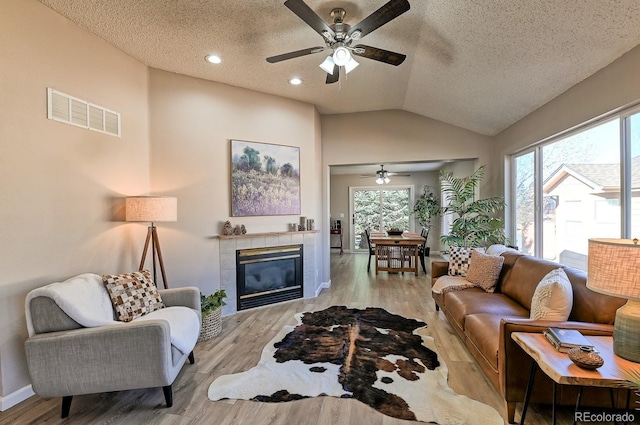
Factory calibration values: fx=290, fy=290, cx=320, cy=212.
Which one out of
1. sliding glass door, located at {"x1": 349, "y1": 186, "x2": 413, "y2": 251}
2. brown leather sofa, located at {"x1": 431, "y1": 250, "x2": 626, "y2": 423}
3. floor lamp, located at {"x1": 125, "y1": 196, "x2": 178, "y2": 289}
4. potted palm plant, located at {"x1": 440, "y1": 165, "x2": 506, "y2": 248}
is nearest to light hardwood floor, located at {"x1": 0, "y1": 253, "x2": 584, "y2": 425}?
brown leather sofa, located at {"x1": 431, "y1": 250, "x2": 626, "y2": 423}

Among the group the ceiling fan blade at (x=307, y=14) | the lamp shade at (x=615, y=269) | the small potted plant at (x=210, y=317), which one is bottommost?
the small potted plant at (x=210, y=317)

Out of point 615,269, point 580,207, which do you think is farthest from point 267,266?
point 580,207

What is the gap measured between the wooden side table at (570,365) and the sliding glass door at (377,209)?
7146mm

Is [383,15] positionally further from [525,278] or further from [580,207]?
[580,207]

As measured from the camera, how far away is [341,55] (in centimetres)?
227

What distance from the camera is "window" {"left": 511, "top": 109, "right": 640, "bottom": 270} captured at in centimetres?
235

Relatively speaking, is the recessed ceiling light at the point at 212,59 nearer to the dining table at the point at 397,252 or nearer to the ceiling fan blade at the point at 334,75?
the ceiling fan blade at the point at 334,75

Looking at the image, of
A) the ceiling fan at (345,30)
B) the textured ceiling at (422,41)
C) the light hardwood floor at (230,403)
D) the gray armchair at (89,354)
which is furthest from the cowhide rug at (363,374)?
the textured ceiling at (422,41)

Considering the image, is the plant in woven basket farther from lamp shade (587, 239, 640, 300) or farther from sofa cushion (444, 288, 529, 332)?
lamp shade (587, 239, 640, 300)

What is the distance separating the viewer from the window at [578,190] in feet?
7.71

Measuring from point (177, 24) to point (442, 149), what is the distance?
4.07 meters

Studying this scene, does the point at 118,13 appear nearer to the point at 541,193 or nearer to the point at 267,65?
the point at 267,65

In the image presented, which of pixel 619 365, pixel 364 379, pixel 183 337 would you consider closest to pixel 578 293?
pixel 619 365

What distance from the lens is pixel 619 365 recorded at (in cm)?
141
